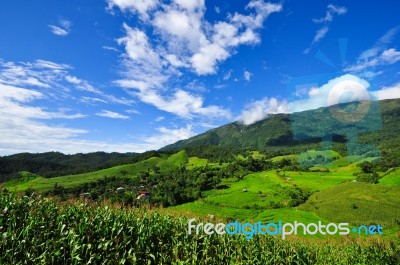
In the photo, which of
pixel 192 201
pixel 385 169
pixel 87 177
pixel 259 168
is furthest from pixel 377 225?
pixel 87 177

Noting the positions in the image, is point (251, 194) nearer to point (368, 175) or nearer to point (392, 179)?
point (368, 175)

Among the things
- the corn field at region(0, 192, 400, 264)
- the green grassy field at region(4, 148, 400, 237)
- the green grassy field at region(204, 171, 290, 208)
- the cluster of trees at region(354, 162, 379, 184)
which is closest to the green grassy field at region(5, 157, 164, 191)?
the green grassy field at region(4, 148, 400, 237)

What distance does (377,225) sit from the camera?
60.2 meters

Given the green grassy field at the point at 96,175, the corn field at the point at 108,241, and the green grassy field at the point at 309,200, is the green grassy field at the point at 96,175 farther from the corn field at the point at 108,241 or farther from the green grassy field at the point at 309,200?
the corn field at the point at 108,241

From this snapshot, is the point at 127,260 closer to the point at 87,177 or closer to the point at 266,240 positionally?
the point at 266,240

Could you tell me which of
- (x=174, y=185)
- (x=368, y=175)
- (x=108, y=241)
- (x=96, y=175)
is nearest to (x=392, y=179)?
(x=368, y=175)

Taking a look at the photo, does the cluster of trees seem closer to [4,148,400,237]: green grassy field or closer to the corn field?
[4,148,400,237]: green grassy field

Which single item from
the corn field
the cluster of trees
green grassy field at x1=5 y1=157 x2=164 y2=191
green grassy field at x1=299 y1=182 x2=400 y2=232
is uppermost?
green grassy field at x1=5 y1=157 x2=164 y2=191

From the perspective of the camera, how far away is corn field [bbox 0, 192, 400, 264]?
8625 mm

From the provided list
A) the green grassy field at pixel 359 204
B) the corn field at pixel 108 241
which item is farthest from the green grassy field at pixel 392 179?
the corn field at pixel 108 241

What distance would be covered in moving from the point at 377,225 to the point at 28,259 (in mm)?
66315

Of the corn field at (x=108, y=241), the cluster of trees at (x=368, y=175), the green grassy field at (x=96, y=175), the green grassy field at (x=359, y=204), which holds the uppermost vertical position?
the green grassy field at (x=96, y=175)

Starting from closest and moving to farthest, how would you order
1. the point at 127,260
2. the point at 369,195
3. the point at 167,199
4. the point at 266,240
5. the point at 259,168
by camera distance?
1. the point at 127,260
2. the point at 266,240
3. the point at 369,195
4. the point at 167,199
5. the point at 259,168

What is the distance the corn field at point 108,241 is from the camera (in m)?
8.62
